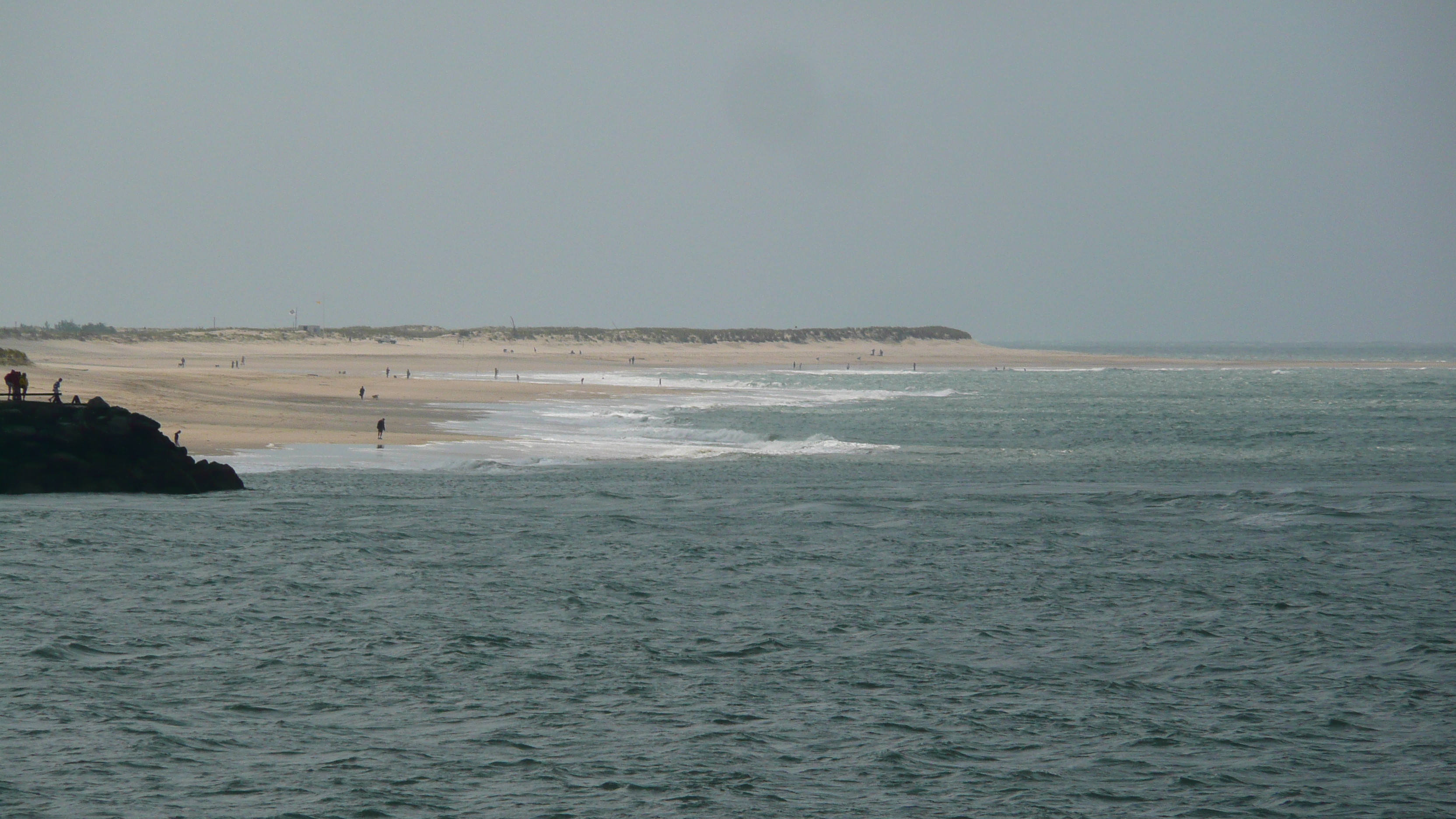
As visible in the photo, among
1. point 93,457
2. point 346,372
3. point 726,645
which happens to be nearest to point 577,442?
point 93,457

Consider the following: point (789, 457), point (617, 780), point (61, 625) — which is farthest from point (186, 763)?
point (789, 457)

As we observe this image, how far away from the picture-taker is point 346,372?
91.0m

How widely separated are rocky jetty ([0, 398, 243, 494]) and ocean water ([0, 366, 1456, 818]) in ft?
3.35

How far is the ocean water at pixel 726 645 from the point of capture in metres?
12.1

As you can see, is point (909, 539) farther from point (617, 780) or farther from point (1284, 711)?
point (617, 780)

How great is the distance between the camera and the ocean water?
12.1 m

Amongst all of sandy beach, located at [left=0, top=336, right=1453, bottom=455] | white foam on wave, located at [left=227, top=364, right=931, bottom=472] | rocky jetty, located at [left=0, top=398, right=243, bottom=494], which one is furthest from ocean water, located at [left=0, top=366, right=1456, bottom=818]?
sandy beach, located at [left=0, top=336, right=1453, bottom=455]

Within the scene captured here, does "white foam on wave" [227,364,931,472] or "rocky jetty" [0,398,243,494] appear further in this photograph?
"white foam on wave" [227,364,931,472]

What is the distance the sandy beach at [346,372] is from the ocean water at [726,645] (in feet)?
34.0

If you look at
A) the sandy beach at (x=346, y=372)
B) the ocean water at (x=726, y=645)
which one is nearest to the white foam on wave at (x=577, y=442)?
the ocean water at (x=726, y=645)

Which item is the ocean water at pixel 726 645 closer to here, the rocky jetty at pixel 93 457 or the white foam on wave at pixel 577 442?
the white foam on wave at pixel 577 442

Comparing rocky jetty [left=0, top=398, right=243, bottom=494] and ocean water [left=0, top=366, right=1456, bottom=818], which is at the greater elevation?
rocky jetty [left=0, top=398, right=243, bottom=494]

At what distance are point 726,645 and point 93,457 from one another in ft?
73.2

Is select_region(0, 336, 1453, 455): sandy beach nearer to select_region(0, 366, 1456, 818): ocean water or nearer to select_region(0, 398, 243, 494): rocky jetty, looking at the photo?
select_region(0, 398, 243, 494): rocky jetty
